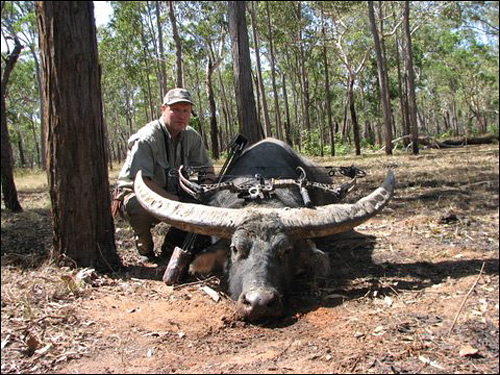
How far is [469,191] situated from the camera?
6.66 m

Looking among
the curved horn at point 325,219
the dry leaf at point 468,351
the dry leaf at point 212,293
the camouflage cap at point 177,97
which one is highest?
the camouflage cap at point 177,97

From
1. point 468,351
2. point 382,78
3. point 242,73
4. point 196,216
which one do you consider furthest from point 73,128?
point 382,78

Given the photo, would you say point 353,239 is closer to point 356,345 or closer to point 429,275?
point 429,275

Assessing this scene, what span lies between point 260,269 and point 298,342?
2.19ft

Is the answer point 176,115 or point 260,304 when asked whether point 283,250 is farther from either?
point 176,115

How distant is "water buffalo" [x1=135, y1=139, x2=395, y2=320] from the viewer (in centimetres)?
315

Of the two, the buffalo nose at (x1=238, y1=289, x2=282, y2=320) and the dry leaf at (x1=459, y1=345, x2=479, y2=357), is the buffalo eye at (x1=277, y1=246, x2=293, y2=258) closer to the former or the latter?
the buffalo nose at (x1=238, y1=289, x2=282, y2=320)

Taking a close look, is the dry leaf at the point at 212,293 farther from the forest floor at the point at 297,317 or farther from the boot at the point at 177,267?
the boot at the point at 177,267

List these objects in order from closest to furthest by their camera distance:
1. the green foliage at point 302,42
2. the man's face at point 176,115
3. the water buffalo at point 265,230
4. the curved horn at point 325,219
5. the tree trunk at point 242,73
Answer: the water buffalo at point 265,230 < the curved horn at point 325,219 < the man's face at point 176,115 < the tree trunk at point 242,73 < the green foliage at point 302,42

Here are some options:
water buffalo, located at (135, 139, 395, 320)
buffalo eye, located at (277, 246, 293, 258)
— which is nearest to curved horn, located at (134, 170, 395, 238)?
water buffalo, located at (135, 139, 395, 320)

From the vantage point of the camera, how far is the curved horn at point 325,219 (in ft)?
11.7

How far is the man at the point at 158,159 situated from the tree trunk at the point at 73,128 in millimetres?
573

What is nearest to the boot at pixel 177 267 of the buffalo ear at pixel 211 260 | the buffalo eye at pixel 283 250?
the buffalo ear at pixel 211 260

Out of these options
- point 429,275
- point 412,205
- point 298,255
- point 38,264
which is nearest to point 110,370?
point 298,255
